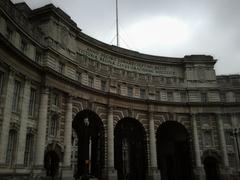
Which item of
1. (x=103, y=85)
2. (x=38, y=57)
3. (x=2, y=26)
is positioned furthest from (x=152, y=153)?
(x=2, y=26)

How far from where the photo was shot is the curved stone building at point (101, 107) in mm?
29391

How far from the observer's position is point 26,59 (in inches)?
1193

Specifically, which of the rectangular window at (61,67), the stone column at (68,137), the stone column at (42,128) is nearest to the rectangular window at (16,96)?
the stone column at (42,128)

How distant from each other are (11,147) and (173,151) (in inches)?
1338

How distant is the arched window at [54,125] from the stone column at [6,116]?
739 centimetres

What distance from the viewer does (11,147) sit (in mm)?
28062

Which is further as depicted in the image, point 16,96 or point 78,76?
point 78,76

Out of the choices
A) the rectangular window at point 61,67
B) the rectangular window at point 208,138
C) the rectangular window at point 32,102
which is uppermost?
the rectangular window at point 61,67

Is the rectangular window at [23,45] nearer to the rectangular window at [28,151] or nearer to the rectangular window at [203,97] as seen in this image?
the rectangular window at [28,151]

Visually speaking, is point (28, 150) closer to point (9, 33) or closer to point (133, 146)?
point (9, 33)

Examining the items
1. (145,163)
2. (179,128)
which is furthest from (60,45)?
(179,128)

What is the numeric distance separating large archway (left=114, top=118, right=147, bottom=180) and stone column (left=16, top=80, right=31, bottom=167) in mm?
20257

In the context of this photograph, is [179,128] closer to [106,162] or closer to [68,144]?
[106,162]

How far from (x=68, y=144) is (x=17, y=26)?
51.5 ft
